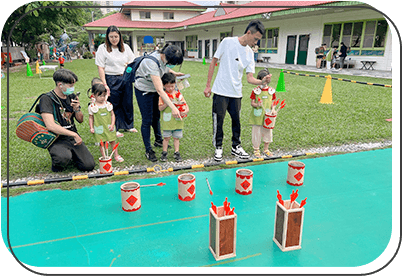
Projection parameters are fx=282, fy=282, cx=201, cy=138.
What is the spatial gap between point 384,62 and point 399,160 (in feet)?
55.8

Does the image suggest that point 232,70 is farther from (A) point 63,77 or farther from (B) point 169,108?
(A) point 63,77

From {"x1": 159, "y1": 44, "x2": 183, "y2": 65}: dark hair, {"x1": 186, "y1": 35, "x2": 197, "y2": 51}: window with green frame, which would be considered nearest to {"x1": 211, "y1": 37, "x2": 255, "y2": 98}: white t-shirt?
{"x1": 159, "y1": 44, "x2": 183, "y2": 65}: dark hair

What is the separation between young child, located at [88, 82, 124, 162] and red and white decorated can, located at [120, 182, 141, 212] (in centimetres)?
129

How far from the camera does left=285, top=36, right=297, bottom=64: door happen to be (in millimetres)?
20761

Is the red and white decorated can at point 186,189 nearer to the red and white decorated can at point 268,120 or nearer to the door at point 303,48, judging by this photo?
the red and white decorated can at point 268,120

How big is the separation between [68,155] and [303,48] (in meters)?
19.6

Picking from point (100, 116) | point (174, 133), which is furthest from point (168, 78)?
point (100, 116)

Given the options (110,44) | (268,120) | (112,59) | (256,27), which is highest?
(256,27)

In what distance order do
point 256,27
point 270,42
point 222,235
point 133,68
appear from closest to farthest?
1. point 222,235
2. point 256,27
3. point 133,68
4. point 270,42

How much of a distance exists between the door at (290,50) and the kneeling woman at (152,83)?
19.0m

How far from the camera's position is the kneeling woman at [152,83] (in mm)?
3725

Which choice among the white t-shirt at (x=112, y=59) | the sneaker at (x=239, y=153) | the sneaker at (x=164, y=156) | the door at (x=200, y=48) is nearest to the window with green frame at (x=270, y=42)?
the door at (x=200, y=48)

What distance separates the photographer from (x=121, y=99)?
5266 millimetres

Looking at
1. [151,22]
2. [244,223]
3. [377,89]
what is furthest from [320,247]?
[151,22]
